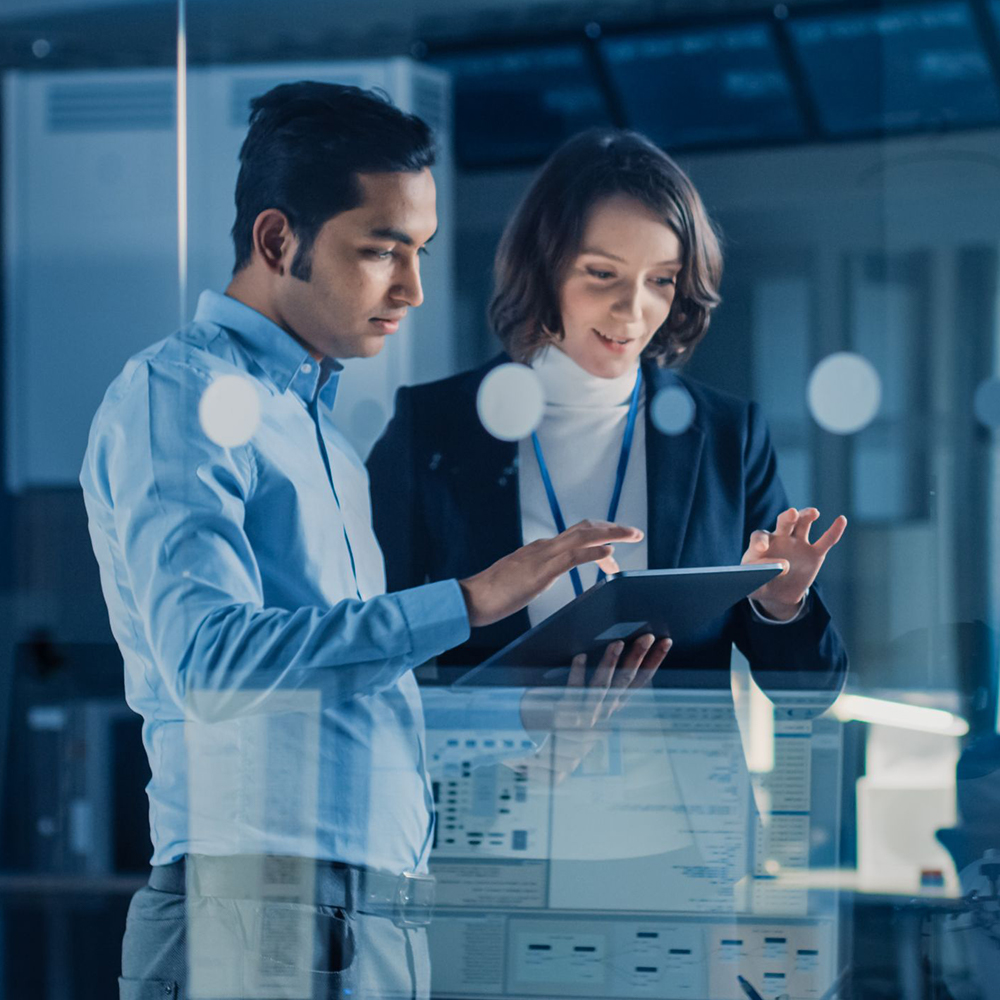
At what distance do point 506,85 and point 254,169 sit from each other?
1.21 feet

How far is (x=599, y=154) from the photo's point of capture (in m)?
1.53

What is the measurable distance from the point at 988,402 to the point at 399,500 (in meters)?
0.81

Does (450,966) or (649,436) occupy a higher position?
(649,436)

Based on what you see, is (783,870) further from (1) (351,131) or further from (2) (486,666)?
(1) (351,131)

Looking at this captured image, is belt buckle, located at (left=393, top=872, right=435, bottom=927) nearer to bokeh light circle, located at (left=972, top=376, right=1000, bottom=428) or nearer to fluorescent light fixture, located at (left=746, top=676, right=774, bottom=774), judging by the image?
fluorescent light fixture, located at (left=746, top=676, right=774, bottom=774)

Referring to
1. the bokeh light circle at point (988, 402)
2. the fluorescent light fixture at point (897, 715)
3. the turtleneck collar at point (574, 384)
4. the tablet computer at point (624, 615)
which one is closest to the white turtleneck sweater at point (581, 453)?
the turtleneck collar at point (574, 384)

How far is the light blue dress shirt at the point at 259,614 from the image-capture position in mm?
1349

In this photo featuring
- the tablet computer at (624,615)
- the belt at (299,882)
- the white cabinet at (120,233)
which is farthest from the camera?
the white cabinet at (120,233)

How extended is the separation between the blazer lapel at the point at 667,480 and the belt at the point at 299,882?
55 cm

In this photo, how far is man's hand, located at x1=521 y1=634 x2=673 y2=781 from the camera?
1.46 meters

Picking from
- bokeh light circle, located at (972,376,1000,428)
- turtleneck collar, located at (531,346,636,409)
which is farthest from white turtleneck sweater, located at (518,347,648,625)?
bokeh light circle, located at (972,376,1000,428)

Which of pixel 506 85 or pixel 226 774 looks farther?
pixel 506 85

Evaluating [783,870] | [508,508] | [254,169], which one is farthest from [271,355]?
[783,870]

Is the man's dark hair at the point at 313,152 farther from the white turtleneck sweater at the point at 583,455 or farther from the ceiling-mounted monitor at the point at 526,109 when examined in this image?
the white turtleneck sweater at the point at 583,455
